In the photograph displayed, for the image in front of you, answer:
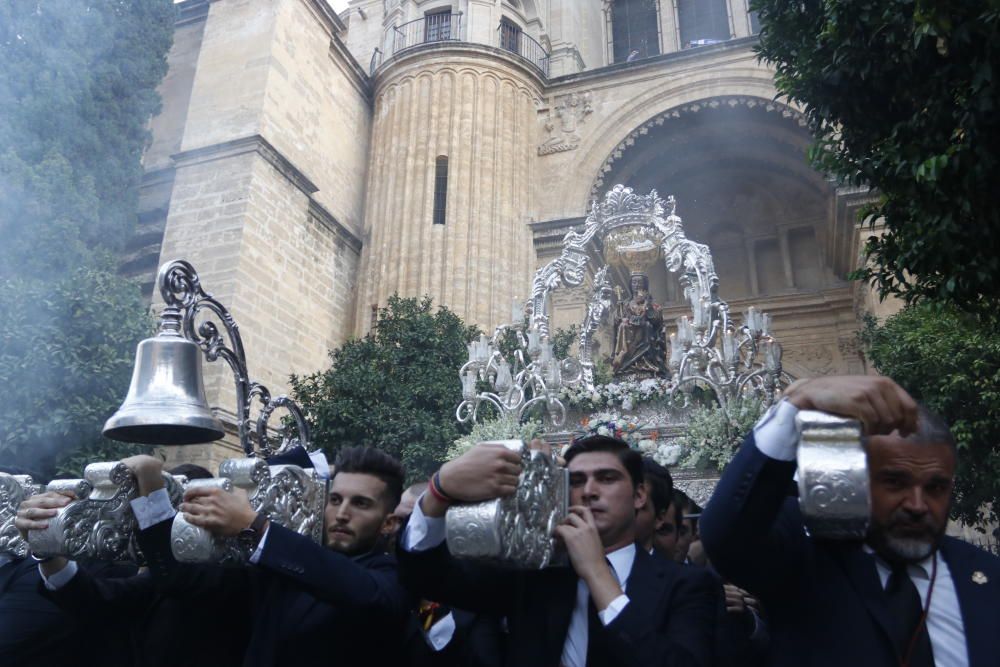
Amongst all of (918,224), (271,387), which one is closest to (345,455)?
(918,224)

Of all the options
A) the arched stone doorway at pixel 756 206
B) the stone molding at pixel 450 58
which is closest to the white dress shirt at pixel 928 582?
the arched stone doorway at pixel 756 206

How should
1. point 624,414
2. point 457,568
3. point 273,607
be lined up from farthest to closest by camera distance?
point 624,414
point 273,607
point 457,568

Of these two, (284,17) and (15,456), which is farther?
(284,17)

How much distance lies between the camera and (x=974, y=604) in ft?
5.54

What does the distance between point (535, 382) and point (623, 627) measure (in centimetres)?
650

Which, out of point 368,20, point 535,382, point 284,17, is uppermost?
point 368,20

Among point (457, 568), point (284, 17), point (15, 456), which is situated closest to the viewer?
point (457, 568)

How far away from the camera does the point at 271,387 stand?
13.7 m

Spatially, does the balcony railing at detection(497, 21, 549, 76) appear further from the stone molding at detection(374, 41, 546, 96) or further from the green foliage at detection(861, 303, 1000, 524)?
the green foliage at detection(861, 303, 1000, 524)

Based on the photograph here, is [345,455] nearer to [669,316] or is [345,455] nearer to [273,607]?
[273,607]

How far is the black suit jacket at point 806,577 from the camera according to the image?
1650mm

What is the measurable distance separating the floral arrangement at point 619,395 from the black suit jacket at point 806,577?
587 cm

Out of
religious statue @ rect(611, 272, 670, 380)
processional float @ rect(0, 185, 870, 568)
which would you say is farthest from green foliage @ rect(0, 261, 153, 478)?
religious statue @ rect(611, 272, 670, 380)

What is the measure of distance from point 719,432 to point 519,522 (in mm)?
5690
